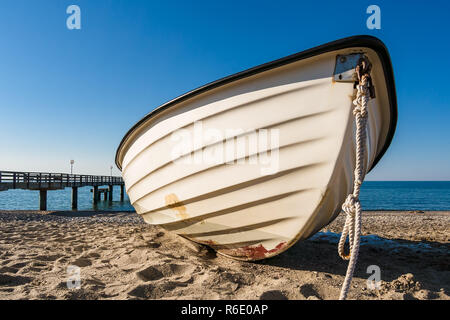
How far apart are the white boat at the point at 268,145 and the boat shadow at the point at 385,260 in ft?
2.52

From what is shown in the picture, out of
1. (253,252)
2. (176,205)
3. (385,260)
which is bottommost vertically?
(385,260)

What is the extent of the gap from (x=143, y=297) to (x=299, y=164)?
5.30ft

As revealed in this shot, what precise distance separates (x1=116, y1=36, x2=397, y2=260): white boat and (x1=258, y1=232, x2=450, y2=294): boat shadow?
0.77 meters

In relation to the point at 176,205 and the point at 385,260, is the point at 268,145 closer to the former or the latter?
the point at 176,205

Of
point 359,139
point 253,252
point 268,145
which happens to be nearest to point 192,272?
point 253,252

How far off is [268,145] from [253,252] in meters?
1.18

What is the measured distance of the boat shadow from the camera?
271cm

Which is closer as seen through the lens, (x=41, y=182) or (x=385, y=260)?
(x=385, y=260)

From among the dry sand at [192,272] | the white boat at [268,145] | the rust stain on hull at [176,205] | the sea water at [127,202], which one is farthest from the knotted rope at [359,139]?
the sea water at [127,202]

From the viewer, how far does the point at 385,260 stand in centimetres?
338

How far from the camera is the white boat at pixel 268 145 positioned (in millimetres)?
2020

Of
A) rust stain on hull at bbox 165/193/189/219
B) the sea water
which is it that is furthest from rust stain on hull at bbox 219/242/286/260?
the sea water
